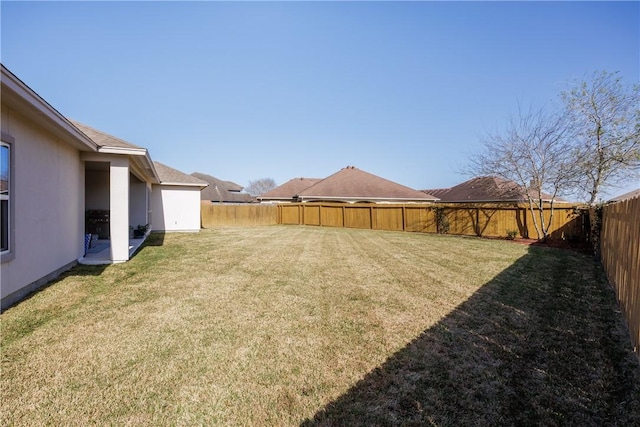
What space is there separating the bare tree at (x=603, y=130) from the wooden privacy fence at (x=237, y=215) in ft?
62.5

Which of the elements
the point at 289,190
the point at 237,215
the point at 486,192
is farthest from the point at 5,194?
the point at 289,190

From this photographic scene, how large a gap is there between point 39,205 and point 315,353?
5.70 metres

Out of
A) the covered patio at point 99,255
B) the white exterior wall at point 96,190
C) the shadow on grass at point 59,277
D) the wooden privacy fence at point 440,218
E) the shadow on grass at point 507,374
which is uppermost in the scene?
the white exterior wall at point 96,190

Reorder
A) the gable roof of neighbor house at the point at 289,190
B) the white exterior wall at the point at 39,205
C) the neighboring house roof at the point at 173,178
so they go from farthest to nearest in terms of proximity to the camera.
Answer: the gable roof of neighbor house at the point at 289,190 → the neighboring house roof at the point at 173,178 → the white exterior wall at the point at 39,205

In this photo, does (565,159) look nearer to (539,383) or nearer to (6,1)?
(539,383)

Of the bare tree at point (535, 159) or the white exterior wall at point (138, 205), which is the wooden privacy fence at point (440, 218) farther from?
the white exterior wall at point (138, 205)

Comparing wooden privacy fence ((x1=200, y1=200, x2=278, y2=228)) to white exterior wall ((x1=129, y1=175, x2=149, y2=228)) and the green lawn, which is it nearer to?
white exterior wall ((x1=129, y1=175, x2=149, y2=228))

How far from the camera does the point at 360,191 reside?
25953 millimetres

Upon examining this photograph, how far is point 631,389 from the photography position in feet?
8.71

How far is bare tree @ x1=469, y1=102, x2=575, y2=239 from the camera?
13656 mm

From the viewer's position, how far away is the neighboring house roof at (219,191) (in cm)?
3825

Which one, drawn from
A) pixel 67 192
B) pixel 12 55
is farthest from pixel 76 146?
pixel 12 55

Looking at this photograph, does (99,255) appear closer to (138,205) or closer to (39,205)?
(39,205)

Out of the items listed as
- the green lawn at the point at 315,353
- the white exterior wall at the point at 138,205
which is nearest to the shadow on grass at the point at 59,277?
the green lawn at the point at 315,353
